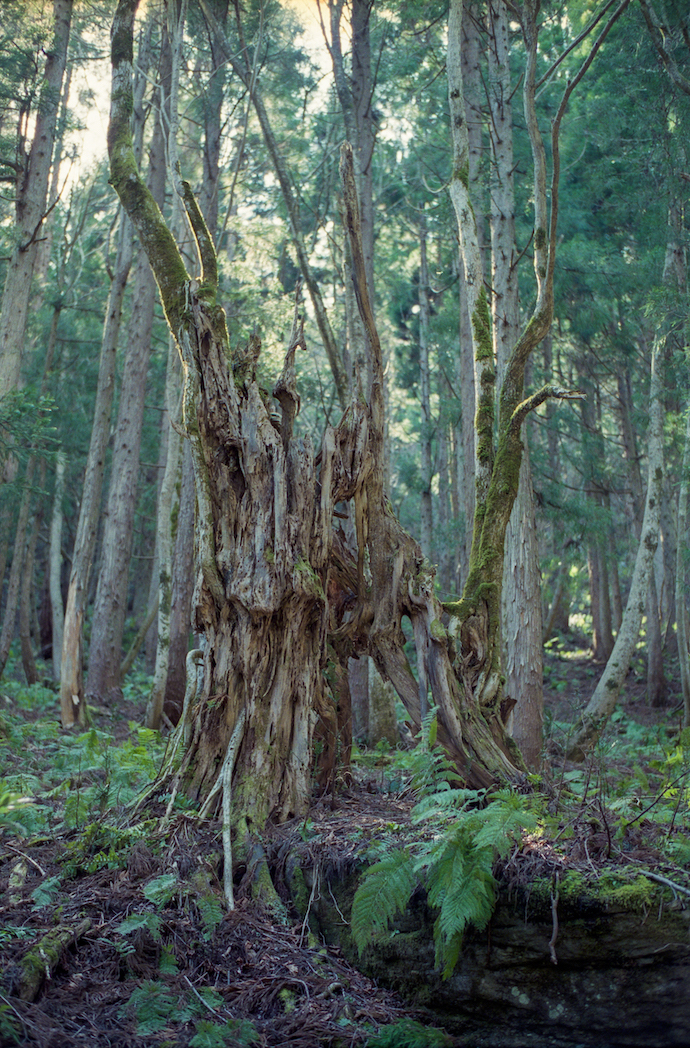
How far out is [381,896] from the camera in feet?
11.6

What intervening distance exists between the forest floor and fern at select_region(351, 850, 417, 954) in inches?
15.8

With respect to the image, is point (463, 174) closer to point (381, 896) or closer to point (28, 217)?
point (381, 896)

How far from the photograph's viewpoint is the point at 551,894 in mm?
3508

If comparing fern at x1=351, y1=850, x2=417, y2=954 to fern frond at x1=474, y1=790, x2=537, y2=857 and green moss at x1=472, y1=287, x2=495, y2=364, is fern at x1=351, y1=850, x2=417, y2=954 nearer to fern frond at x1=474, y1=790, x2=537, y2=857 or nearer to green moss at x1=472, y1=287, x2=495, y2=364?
fern frond at x1=474, y1=790, x2=537, y2=857

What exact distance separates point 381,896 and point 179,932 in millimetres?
1158

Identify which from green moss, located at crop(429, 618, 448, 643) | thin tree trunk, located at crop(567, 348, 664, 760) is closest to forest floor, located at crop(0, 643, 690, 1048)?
green moss, located at crop(429, 618, 448, 643)

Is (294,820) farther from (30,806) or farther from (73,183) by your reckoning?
Result: (73,183)

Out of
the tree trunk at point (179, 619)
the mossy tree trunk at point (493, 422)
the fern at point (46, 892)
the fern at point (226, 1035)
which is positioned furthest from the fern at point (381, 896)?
the tree trunk at point (179, 619)

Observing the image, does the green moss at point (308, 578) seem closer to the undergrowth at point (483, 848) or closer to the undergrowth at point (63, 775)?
the undergrowth at point (483, 848)

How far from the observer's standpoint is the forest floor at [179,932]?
3.28 meters

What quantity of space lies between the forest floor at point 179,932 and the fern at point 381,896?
15.8 inches

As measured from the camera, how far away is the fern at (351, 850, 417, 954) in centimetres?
347

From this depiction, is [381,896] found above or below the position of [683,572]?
below

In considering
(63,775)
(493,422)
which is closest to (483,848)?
(493,422)
